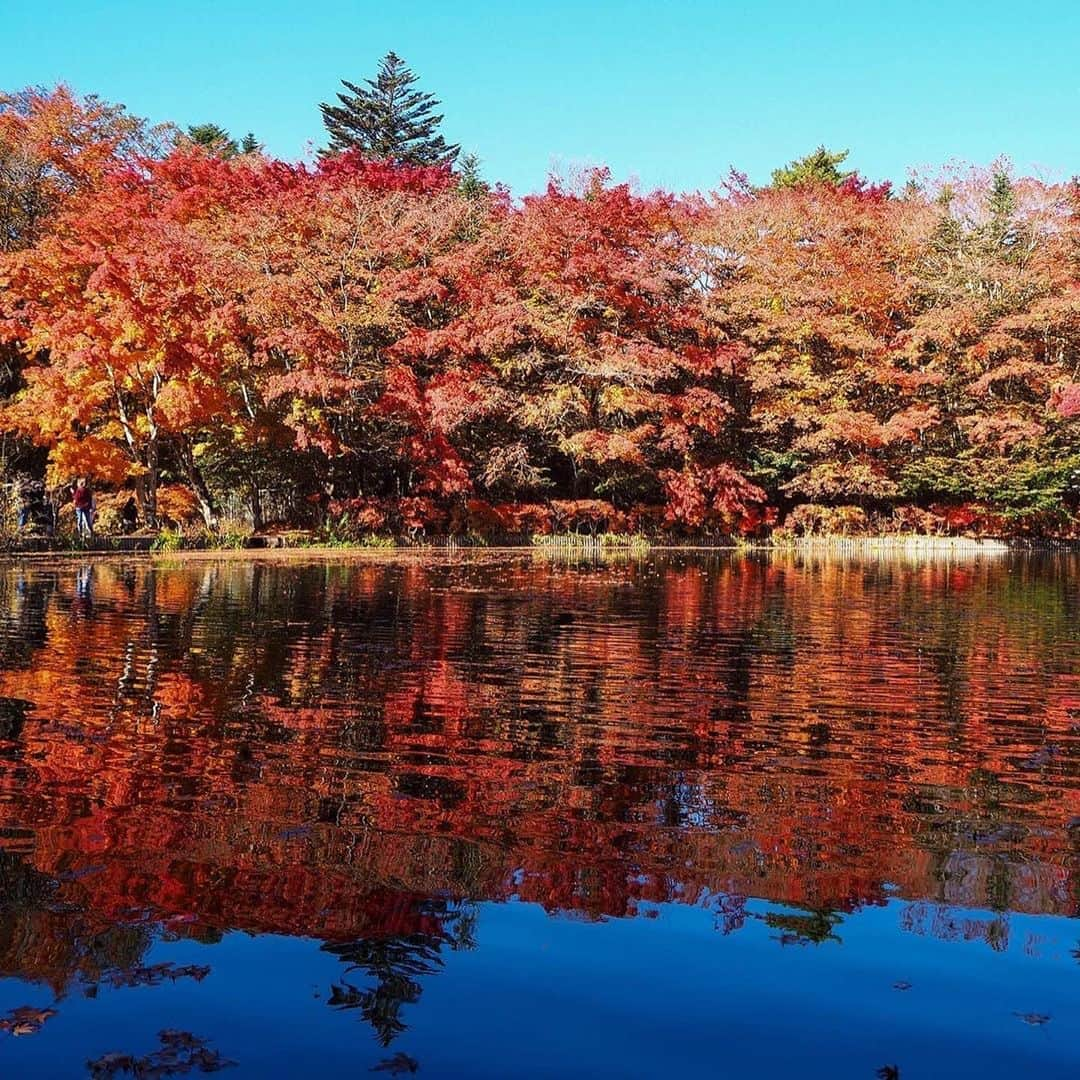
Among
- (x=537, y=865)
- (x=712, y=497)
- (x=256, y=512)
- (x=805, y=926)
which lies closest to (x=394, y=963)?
(x=537, y=865)

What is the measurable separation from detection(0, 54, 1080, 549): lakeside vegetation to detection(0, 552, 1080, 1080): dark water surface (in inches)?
784

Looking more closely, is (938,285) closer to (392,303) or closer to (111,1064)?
(392,303)

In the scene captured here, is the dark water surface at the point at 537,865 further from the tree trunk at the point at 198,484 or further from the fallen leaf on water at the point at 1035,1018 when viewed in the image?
the tree trunk at the point at 198,484

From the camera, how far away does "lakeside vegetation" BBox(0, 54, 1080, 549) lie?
3000cm

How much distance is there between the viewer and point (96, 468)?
2886 centimetres

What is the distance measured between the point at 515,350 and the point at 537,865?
30.6 m

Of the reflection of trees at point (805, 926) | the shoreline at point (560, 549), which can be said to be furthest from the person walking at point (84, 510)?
the reflection of trees at point (805, 926)

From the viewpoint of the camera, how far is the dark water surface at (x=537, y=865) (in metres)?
3.68

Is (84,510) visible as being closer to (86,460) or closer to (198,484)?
(86,460)

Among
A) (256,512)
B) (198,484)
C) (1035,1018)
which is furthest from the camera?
(256,512)

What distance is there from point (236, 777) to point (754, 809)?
2746 mm

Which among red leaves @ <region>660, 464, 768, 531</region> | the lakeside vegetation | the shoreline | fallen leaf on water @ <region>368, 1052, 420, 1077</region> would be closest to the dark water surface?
fallen leaf on water @ <region>368, 1052, 420, 1077</region>

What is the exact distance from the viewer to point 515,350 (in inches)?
1375

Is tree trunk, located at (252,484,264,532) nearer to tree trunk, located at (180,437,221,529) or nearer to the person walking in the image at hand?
tree trunk, located at (180,437,221,529)
